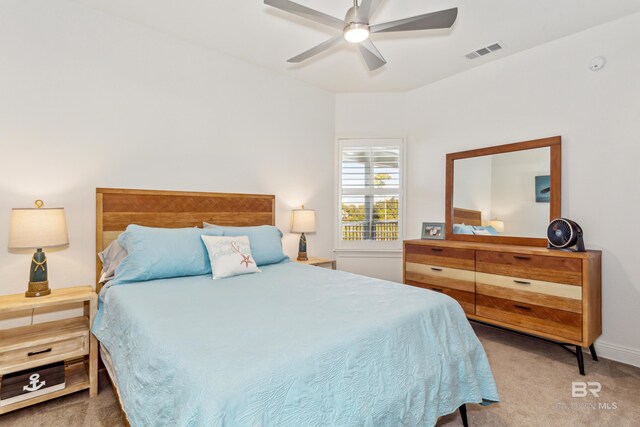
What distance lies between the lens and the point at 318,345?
1.19 m

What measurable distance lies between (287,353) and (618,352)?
2.92 m

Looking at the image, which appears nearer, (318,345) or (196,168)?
(318,345)

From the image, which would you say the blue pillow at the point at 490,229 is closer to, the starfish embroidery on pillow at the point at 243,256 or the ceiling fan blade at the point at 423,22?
the ceiling fan blade at the point at 423,22

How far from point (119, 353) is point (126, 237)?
0.98 m

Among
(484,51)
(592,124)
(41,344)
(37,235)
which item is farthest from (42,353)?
(592,124)

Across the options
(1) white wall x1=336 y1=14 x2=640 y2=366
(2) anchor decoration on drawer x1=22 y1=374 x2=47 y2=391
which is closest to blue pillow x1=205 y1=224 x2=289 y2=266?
(2) anchor decoration on drawer x1=22 y1=374 x2=47 y2=391

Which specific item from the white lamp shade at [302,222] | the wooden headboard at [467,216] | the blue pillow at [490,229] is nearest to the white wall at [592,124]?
the blue pillow at [490,229]

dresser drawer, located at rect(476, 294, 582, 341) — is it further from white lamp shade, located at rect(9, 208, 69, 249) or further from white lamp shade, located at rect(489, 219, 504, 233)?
white lamp shade, located at rect(9, 208, 69, 249)

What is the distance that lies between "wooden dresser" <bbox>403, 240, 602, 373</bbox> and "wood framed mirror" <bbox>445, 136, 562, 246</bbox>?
0.36 meters

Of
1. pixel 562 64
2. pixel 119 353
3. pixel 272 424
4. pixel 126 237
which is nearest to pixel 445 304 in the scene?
pixel 272 424

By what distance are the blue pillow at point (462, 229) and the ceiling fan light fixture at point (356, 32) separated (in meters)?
2.28

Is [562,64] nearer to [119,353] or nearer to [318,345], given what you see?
[318,345]

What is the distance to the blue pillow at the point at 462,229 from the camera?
11.4 ft

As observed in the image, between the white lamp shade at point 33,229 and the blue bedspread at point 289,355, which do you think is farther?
the white lamp shade at point 33,229
